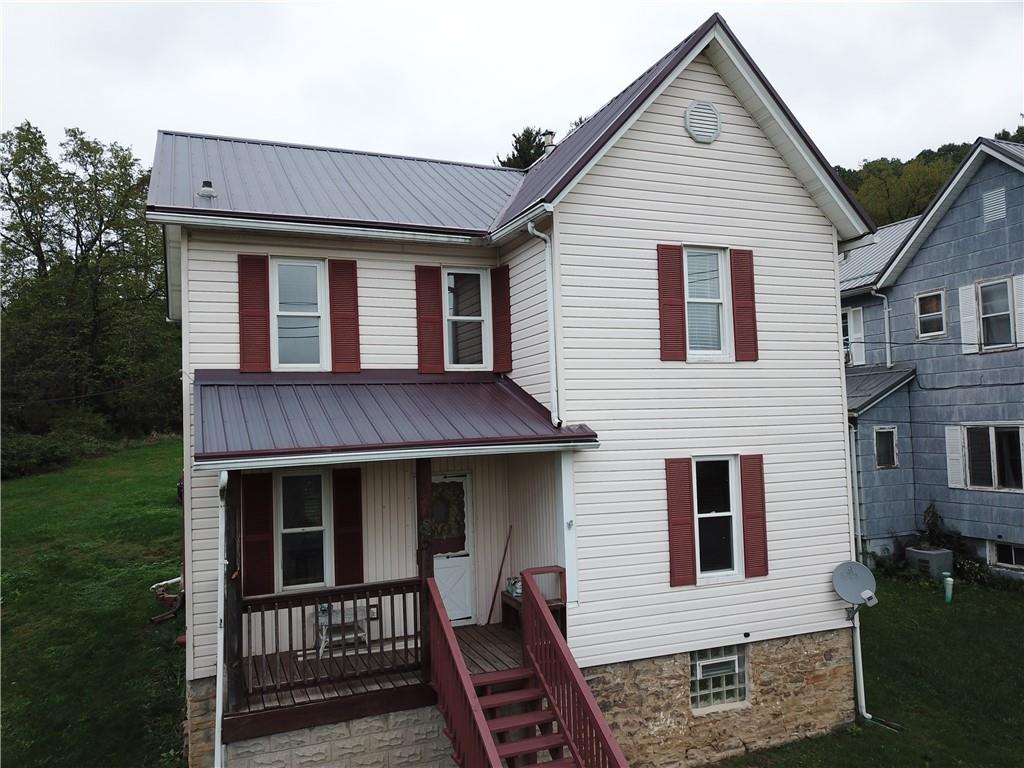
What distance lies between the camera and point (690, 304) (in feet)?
32.2

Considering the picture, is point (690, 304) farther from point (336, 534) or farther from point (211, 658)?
point (211, 658)

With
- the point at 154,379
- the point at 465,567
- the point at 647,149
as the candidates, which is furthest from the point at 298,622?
the point at 154,379

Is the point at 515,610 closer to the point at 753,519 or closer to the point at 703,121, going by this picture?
the point at 753,519

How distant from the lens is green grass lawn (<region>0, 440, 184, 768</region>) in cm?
954

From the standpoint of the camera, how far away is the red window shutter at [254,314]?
29.3 feet

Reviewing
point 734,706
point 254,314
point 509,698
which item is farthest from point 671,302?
point 734,706

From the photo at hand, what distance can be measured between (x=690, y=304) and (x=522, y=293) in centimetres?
234

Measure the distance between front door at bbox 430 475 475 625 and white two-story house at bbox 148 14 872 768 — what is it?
1.5 inches

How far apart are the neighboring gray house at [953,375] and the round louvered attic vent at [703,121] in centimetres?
935

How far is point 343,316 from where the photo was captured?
942 cm

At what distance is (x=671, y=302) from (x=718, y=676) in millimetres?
5176

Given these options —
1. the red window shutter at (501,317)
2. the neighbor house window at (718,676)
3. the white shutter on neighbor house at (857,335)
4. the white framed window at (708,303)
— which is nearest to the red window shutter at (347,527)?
the red window shutter at (501,317)

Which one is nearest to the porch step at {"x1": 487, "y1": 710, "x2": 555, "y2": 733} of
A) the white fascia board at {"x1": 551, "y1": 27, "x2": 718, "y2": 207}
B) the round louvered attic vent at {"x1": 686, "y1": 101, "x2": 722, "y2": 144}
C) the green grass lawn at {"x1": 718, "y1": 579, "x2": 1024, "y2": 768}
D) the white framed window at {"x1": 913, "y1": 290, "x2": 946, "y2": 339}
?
the green grass lawn at {"x1": 718, "y1": 579, "x2": 1024, "y2": 768}

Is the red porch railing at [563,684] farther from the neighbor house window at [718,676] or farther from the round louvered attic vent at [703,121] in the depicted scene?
the round louvered attic vent at [703,121]
